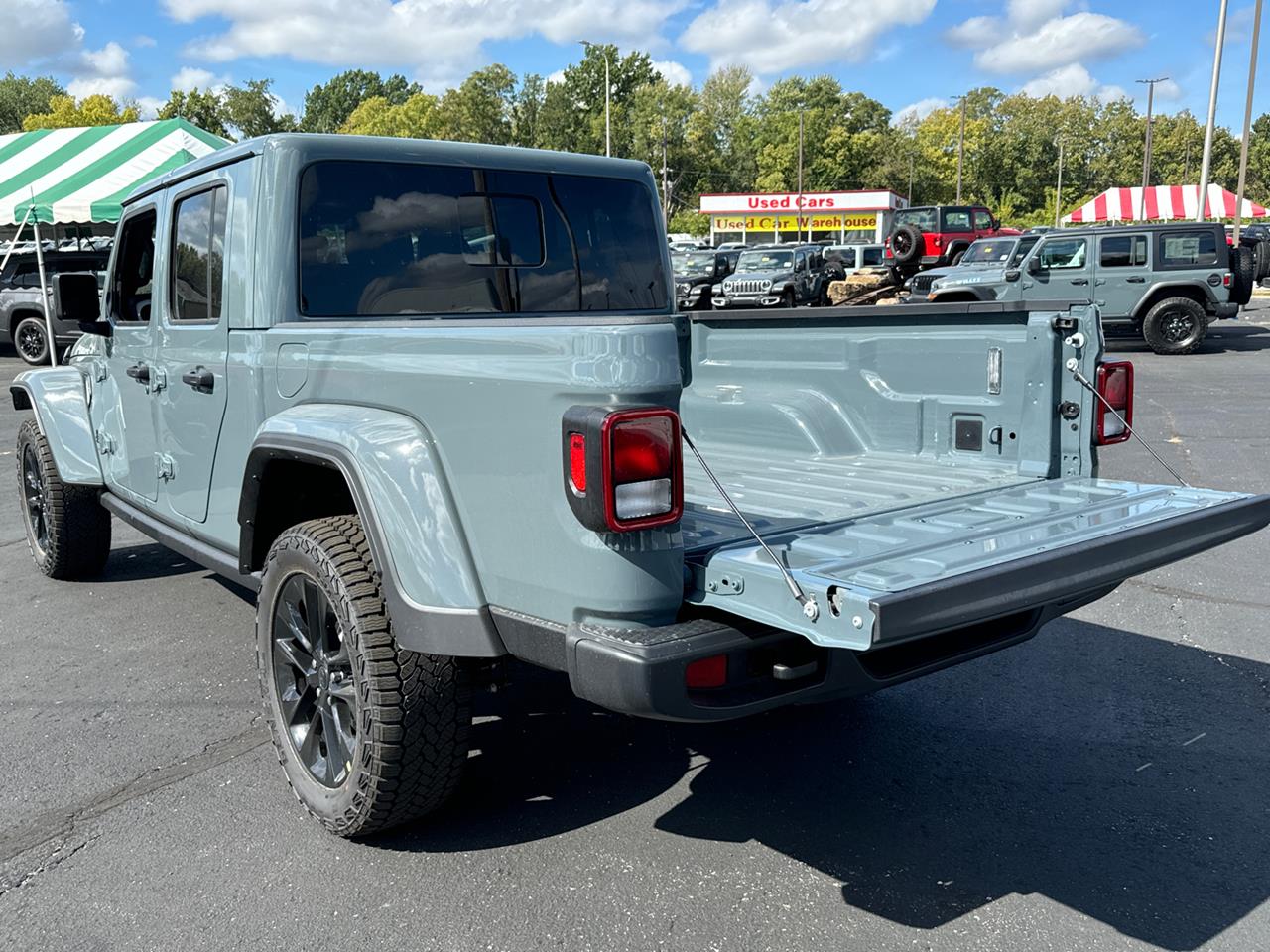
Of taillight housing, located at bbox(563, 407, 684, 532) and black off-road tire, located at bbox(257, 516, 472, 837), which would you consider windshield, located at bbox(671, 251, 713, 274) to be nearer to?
black off-road tire, located at bbox(257, 516, 472, 837)

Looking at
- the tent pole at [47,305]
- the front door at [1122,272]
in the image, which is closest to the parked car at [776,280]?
the front door at [1122,272]

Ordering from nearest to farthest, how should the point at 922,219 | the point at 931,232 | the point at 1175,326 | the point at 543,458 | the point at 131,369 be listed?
1. the point at 543,458
2. the point at 131,369
3. the point at 1175,326
4. the point at 931,232
5. the point at 922,219

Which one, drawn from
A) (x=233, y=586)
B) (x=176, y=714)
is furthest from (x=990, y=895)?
(x=233, y=586)

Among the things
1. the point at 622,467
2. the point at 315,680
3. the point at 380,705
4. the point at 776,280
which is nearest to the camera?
the point at 622,467

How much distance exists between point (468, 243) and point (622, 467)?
68.0 inches

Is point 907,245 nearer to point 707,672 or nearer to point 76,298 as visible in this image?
point 76,298

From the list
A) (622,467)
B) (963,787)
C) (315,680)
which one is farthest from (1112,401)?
(315,680)

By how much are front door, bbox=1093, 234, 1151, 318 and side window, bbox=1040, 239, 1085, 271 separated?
0.31 meters

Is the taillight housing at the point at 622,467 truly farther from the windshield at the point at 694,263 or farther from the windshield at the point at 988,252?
the windshield at the point at 694,263

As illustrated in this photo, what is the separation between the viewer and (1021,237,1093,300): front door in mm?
17922

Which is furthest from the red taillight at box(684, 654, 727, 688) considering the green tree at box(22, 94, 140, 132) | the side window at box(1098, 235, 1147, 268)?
the green tree at box(22, 94, 140, 132)

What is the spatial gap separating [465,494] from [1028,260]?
17.1 meters

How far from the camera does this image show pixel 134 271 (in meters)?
4.53

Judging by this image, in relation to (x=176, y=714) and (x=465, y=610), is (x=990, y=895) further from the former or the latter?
(x=176, y=714)
